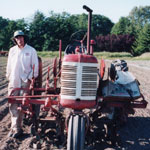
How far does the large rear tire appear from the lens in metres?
3.50

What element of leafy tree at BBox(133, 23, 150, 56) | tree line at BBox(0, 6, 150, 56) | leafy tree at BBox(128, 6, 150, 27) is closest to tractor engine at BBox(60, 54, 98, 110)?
tree line at BBox(0, 6, 150, 56)

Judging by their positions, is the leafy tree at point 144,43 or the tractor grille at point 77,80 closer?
the tractor grille at point 77,80

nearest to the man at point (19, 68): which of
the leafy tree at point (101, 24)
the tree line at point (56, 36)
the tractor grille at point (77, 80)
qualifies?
the tractor grille at point (77, 80)

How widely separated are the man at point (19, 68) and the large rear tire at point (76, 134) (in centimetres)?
145

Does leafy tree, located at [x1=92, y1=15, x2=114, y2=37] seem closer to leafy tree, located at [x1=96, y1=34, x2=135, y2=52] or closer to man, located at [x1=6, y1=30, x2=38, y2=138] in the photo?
leafy tree, located at [x1=96, y1=34, x2=135, y2=52]

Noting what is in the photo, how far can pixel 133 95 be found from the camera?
451 centimetres

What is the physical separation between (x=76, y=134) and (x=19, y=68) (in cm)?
185

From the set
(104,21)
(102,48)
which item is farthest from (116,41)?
(104,21)

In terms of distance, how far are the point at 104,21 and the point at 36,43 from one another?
37.4m

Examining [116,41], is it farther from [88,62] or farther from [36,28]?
[88,62]

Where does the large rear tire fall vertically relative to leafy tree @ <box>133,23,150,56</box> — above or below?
below

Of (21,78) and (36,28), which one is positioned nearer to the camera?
(21,78)

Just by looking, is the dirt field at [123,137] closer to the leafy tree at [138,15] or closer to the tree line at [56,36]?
the tree line at [56,36]

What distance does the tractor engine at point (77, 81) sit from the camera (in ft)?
11.5
